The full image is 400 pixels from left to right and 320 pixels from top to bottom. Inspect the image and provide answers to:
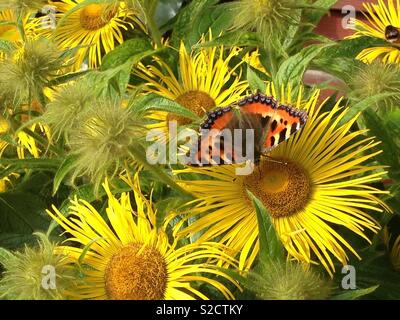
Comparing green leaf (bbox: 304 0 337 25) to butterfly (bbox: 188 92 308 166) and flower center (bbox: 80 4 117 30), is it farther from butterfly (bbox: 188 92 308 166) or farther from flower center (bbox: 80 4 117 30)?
flower center (bbox: 80 4 117 30)

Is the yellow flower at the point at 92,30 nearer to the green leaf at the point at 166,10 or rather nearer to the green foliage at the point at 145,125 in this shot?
the green foliage at the point at 145,125

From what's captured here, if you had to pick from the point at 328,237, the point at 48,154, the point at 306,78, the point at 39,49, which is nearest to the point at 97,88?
the point at 39,49

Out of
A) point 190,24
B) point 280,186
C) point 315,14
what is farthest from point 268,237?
point 190,24

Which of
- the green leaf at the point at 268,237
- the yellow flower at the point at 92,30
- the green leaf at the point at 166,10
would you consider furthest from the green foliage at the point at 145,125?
the green leaf at the point at 166,10

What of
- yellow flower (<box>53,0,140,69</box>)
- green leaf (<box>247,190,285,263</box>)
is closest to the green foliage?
green leaf (<box>247,190,285,263</box>)

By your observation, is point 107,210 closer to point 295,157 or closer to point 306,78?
point 295,157
